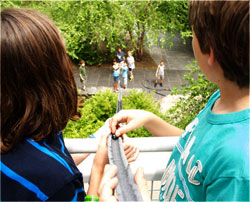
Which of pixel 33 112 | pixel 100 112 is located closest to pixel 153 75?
pixel 100 112

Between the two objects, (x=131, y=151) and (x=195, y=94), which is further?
(x=195, y=94)

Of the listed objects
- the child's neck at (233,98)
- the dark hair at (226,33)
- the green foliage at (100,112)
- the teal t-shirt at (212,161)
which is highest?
the dark hair at (226,33)

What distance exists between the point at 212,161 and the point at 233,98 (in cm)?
20

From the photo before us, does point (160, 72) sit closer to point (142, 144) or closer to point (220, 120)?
point (142, 144)

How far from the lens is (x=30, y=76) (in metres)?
0.88

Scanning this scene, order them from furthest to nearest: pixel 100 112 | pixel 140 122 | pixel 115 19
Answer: pixel 115 19 → pixel 100 112 → pixel 140 122

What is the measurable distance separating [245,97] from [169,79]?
9.65 metres

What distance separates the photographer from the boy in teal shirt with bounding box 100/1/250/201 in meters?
0.62

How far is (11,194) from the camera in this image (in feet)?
2.65

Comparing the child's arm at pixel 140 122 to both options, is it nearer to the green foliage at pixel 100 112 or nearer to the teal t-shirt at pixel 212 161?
the teal t-shirt at pixel 212 161

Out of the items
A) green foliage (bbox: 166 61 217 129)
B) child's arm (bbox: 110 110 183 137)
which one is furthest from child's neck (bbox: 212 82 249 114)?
green foliage (bbox: 166 61 217 129)

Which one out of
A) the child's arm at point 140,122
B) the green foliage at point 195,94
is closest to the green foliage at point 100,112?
the green foliage at point 195,94

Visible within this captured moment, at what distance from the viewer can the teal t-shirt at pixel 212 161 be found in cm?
60

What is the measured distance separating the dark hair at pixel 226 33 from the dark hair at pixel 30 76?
0.51 meters
